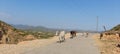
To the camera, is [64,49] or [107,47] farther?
[107,47]

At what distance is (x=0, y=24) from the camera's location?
54.9 m

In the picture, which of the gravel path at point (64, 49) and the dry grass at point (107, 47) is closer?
the gravel path at point (64, 49)

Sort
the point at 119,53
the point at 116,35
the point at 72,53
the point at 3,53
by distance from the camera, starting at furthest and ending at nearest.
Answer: the point at 116,35
the point at 119,53
the point at 72,53
the point at 3,53

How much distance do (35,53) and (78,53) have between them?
13.3 ft

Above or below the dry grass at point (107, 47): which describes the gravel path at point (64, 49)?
above

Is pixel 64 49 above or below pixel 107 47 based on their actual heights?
above

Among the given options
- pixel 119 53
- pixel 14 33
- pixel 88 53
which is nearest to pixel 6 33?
pixel 14 33

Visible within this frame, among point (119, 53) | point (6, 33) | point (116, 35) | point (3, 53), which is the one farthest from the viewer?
point (116, 35)

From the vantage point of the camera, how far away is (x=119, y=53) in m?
33.5

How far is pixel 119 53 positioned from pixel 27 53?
12.4 metres

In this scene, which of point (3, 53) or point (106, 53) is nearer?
point (3, 53)

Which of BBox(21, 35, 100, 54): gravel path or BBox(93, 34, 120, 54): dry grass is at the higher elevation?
BBox(21, 35, 100, 54): gravel path

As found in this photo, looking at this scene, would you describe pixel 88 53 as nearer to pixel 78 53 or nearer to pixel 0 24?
pixel 78 53

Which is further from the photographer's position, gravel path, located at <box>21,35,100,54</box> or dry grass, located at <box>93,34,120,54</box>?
dry grass, located at <box>93,34,120,54</box>
